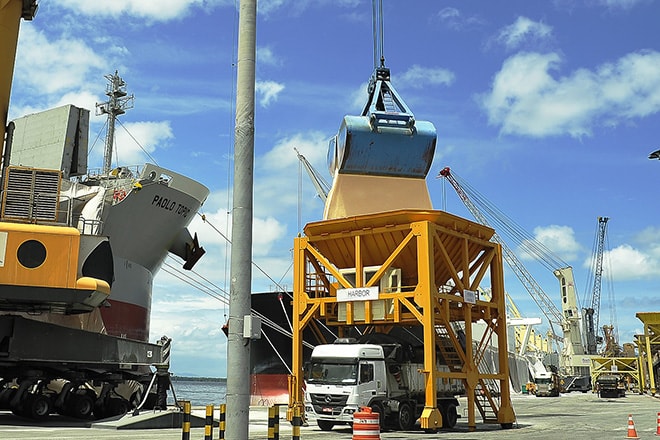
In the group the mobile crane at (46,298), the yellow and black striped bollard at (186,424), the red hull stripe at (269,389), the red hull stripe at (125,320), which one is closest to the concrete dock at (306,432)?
the mobile crane at (46,298)

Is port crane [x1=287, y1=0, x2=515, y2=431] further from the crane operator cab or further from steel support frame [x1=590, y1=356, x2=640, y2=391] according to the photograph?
steel support frame [x1=590, y1=356, x2=640, y2=391]

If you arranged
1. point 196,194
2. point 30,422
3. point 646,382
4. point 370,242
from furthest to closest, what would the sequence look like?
point 646,382
point 196,194
point 370,242
point 30,422

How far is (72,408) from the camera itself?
25.5 meters

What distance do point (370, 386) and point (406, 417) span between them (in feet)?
7.07

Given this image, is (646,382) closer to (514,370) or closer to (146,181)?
(514,370)

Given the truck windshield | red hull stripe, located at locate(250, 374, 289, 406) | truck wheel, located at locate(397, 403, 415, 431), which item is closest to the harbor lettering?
the truck windshield

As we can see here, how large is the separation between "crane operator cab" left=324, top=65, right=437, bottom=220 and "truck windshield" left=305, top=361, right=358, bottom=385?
7.09 m

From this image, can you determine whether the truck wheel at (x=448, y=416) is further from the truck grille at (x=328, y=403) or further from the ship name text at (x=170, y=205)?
the ship name text at (x=170, y=205)

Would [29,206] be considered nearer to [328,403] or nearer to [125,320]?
[125,320]

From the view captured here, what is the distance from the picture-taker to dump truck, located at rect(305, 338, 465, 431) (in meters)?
23.4

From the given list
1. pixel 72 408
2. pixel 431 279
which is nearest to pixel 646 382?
pixel 431 279

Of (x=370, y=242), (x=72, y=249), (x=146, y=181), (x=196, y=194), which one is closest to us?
(x=72, y=249)

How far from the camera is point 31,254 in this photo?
2117cm

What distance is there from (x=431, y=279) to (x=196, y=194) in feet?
51.8
